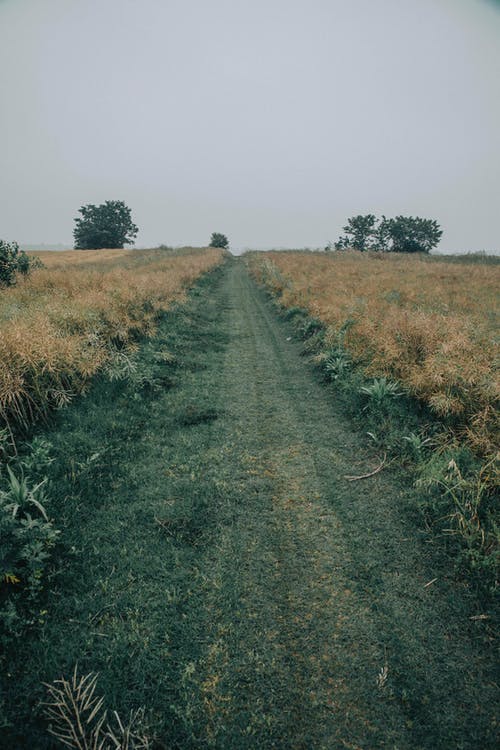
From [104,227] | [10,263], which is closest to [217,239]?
[104,227]

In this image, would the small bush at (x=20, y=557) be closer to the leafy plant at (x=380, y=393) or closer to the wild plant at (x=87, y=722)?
the wild plant at (x=87, y=722)

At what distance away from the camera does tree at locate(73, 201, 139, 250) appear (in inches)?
2454

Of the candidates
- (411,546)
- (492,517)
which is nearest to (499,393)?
(492,517)

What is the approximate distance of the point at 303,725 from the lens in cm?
215

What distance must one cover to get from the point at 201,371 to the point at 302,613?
232 inches

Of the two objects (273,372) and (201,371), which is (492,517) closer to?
(273,372)

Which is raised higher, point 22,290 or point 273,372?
point 22,290

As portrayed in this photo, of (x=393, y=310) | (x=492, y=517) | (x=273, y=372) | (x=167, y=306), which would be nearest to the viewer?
(x=492, y=517)

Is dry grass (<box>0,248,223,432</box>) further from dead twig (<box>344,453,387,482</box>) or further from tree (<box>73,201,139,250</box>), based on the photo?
tree (<box>73,201,139,250</box>)

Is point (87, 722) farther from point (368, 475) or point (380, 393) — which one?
point (380, 393)

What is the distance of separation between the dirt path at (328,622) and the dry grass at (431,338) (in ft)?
5.34

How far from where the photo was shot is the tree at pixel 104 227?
2454 inches

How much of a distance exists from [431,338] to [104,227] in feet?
229

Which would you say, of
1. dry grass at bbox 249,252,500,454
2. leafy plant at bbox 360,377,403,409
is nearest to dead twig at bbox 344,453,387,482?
dry grass at bbox 249,252,500,454
